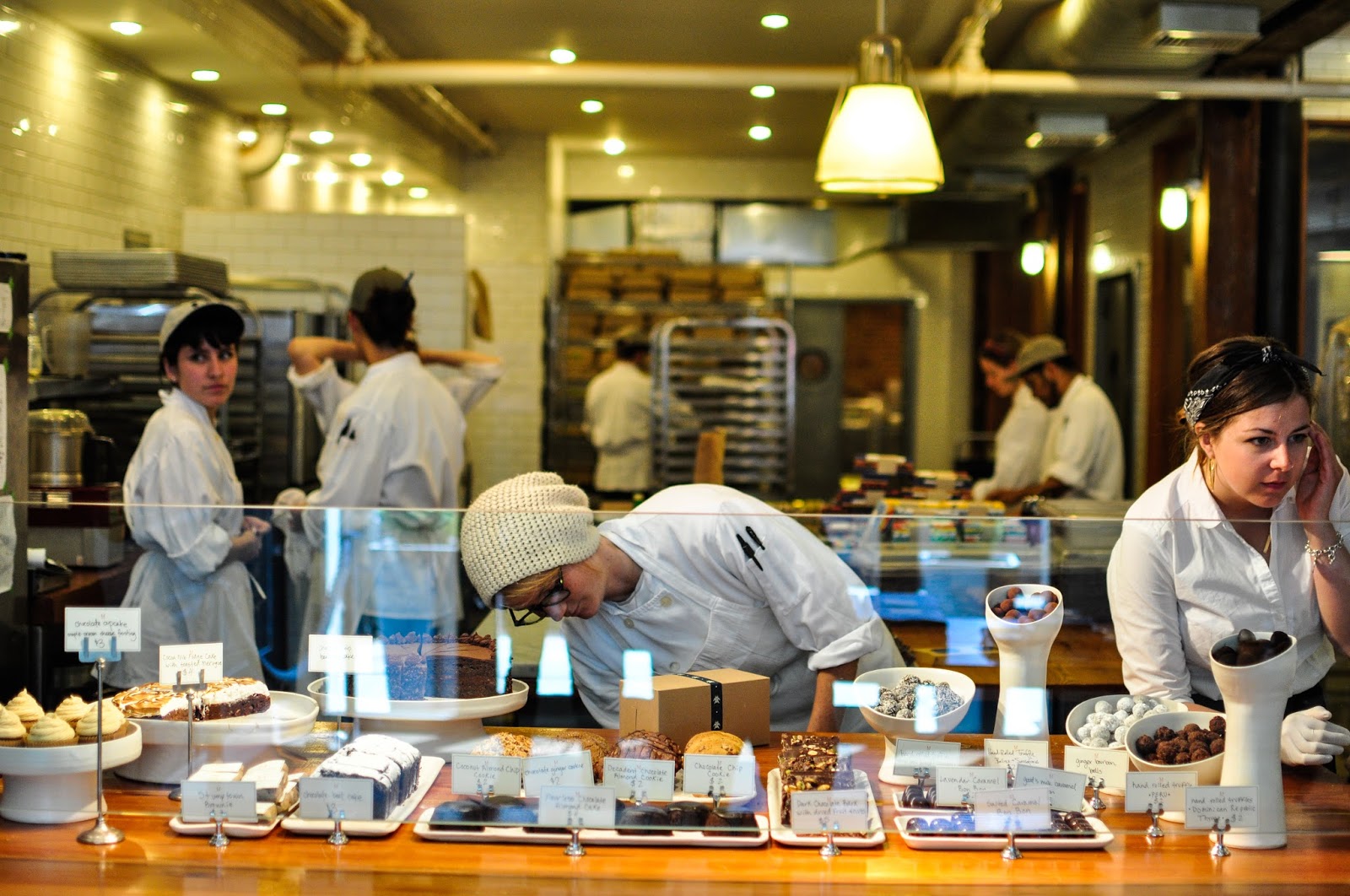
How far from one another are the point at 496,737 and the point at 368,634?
32cm

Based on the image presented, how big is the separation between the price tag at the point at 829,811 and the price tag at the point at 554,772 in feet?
1.00

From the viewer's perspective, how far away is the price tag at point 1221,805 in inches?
74.2

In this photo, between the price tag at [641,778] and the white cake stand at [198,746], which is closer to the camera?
the price tag at [641,778]

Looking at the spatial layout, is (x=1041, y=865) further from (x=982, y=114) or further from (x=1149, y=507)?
(x=982, y=114)

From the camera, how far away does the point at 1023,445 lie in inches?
295

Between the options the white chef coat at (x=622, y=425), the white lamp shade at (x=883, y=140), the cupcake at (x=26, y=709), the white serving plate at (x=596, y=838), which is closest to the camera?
the white serving plate at (x=596, y=838)

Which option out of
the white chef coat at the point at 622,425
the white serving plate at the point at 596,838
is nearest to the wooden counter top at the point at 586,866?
the white serving plate at the point at 596,838

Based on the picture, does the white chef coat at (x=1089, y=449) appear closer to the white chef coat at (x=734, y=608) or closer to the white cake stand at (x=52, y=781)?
the white chef coat at (x=734, y=608)

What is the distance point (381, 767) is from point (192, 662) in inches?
16.1

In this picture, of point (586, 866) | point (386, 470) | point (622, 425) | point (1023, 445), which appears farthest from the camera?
point (622, 425)

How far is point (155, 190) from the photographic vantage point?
6.28 meters

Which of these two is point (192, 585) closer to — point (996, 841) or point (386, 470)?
point (996, 841)

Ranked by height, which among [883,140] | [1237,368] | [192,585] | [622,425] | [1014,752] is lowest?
[1014,752]

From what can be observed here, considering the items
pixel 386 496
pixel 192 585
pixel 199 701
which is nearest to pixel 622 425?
pixel 386 496
